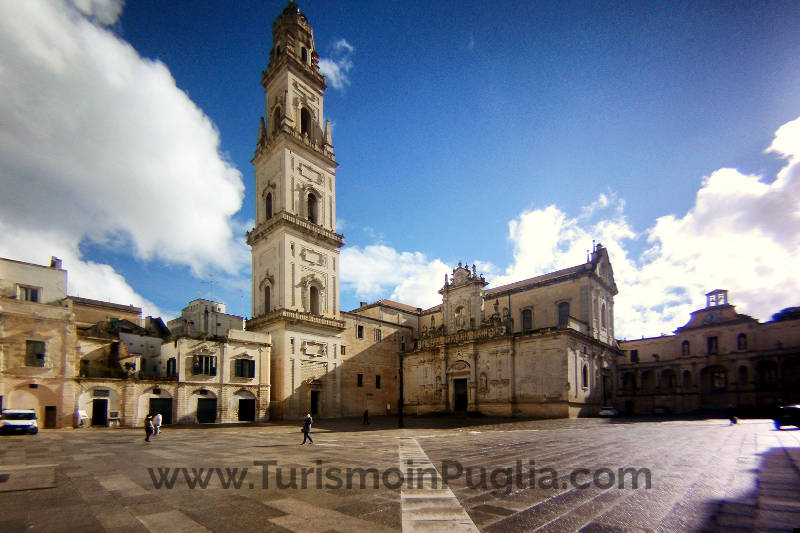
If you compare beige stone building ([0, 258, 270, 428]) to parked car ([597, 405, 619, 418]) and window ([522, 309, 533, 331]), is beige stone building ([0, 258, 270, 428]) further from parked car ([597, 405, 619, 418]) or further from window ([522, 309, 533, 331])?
parked car ([597, 405, 619, 418])

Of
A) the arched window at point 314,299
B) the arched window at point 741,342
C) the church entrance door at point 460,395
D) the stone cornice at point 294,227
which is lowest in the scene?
the church entrance door at point 460,395

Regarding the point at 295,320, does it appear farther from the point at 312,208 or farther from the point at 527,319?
the point at 527,319

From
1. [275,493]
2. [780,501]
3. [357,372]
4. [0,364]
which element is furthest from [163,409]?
[780,501]

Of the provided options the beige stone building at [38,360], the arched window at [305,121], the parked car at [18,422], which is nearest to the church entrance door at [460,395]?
the arched window at [305,121]

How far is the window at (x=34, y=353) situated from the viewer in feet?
78.6

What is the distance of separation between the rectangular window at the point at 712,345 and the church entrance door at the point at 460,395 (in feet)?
88.3

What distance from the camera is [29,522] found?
575 cm

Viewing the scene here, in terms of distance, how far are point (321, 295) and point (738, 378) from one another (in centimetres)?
4134

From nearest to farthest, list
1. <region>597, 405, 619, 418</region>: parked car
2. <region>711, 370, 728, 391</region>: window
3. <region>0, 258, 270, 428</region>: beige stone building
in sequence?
<region>0, 258, 270, 428</region>: beige stone building
<region>597, 405, 619, 418</region>: parked car
<region>711, 370, 728, 391</region>: window

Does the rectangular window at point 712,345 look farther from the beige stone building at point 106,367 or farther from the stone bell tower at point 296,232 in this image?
the beige stone building at point 106,367

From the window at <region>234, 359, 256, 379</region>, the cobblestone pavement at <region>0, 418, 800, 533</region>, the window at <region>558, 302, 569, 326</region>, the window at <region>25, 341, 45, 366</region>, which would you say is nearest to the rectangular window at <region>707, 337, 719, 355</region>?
the window at <region>558, 302, 569, 326</region>

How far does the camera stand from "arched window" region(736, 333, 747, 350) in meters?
41.7

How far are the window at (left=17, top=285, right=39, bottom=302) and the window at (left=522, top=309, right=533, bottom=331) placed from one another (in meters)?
40.4

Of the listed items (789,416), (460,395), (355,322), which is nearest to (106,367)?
(355,322)
